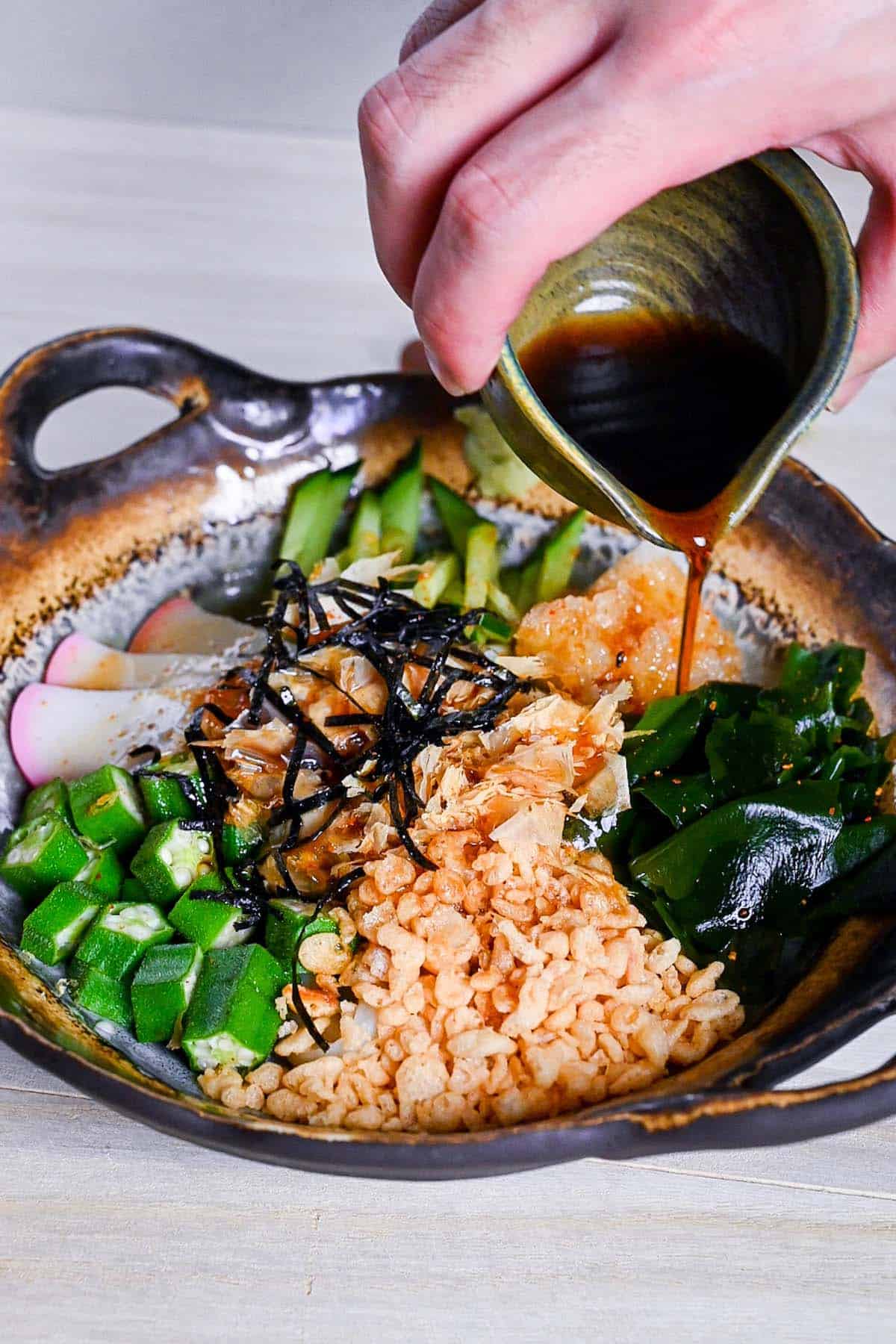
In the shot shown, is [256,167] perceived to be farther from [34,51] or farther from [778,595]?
[778,595]

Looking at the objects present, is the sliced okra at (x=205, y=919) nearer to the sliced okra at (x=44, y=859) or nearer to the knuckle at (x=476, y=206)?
the sliced okra at (x=44, y=859)

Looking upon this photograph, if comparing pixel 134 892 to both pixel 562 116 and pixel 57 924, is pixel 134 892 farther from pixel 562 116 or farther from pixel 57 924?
pixel 562 116

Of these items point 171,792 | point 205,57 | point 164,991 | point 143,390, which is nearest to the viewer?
point 164,991

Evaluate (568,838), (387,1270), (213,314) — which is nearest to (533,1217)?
(387,1270)

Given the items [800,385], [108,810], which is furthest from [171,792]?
[800,385]

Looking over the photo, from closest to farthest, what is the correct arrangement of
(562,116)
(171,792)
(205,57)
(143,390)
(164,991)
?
(562,116) → (164,991) → (171,792) → (143,390) → (205,57)

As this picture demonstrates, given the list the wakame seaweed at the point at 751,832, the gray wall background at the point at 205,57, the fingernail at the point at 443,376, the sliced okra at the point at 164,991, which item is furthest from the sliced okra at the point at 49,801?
the gray wall background at the point at 205,57
